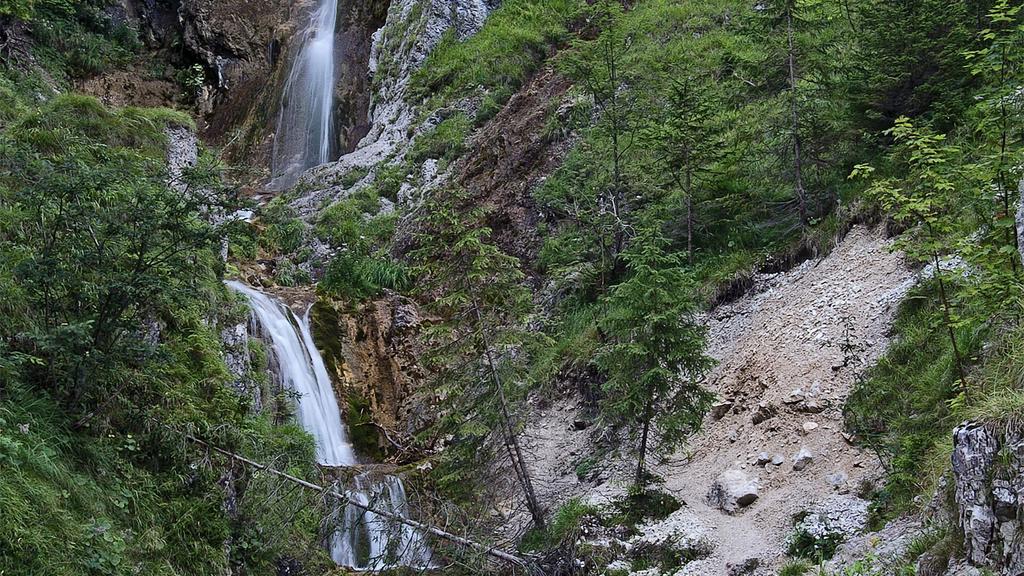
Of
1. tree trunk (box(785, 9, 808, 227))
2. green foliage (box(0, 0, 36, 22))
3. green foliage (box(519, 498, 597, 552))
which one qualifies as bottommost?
green foliage (box(519, 498, 597, 552))

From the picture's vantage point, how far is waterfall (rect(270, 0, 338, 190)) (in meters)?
24.4

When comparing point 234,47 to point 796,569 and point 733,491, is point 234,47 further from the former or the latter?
point 796,569

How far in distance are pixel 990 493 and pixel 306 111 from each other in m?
24.8

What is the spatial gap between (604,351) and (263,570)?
464 cm

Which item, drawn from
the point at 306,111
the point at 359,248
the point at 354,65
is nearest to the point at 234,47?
Result: the point at 354,65

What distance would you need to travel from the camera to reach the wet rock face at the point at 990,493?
4316 mm

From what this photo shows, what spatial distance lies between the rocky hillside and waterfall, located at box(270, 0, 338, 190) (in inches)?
301

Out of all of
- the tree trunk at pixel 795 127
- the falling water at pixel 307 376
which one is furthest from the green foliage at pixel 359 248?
the tree trunk at pixel 795 127

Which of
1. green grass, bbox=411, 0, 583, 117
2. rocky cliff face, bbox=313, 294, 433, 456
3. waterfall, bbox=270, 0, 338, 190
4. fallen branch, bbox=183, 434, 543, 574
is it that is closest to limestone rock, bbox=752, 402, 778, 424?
fallen branch, bbox=183, 434, 543, 574

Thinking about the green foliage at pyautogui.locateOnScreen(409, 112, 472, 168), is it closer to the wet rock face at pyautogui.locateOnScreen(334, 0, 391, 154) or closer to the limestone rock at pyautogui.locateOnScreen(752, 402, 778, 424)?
the wet rock face at pyautogui.locateOnScreen(334, 0, 391, 154)

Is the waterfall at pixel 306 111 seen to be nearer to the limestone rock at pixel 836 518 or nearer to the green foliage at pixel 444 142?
the green foliage at pixel 444 142

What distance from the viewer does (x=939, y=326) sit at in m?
7.93

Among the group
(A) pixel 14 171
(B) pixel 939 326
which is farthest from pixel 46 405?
(B) pixel 939 326

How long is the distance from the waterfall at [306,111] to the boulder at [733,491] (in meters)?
18.3
